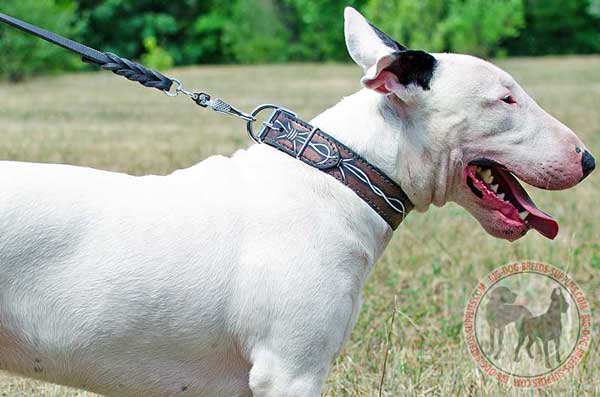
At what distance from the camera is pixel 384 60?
231cm

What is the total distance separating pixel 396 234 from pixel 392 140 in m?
3.07

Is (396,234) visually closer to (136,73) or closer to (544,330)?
(544,330)

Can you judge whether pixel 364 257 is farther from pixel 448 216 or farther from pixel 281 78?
pixel 281 78

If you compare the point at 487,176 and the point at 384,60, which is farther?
the point at 487,176

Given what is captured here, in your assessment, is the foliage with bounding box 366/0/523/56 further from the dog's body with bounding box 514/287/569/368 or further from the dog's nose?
the dog's nose

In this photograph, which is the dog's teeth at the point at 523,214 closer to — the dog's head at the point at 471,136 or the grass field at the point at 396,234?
the dog's head at the point at 471,136

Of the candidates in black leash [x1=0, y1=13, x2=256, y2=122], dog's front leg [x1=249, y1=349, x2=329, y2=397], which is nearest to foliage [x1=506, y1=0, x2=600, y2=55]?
black leash [x1=0, y1=13, x2=256, y2=122]

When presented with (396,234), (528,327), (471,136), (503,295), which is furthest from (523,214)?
(396,234)

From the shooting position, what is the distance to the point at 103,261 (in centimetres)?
226

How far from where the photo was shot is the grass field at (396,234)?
3436 mm

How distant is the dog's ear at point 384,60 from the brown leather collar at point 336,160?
0.62 feet

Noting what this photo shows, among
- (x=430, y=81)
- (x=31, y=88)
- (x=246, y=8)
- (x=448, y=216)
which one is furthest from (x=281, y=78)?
(x=430, y=81)

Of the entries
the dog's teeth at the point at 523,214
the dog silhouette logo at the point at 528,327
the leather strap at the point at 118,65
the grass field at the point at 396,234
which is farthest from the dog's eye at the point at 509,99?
the dog silhouette logo at the point at 528,327

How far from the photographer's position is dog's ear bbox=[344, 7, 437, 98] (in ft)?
7.72
